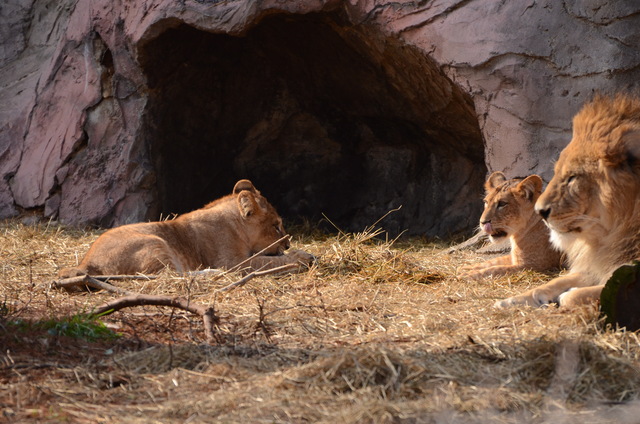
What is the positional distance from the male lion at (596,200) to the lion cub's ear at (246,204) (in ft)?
9.89

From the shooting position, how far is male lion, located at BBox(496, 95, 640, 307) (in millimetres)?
4723

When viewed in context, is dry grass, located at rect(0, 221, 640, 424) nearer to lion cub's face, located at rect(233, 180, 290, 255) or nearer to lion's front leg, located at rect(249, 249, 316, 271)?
lion's front leg, located at rect(249, 249, 316, 271)

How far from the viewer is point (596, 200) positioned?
4.86 meters

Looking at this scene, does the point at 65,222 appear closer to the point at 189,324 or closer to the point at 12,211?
the point at 12,211

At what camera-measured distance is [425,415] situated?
10.1 feet

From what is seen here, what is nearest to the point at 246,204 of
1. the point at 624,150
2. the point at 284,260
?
the point at 284,260

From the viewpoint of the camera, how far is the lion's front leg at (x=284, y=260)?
7.12m

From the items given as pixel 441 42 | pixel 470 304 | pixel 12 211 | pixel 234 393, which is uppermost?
pixel 441 42

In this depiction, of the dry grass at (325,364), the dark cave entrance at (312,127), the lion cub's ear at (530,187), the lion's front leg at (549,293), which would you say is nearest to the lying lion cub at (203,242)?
the dry grass at (325,364)

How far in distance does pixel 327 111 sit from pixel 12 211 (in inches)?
161

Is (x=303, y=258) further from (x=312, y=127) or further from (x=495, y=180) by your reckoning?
(x=312, y=127)

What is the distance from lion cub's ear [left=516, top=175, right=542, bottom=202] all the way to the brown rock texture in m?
0.68

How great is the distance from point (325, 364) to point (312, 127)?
7.80m

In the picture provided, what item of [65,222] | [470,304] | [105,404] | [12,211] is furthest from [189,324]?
[12,211]
